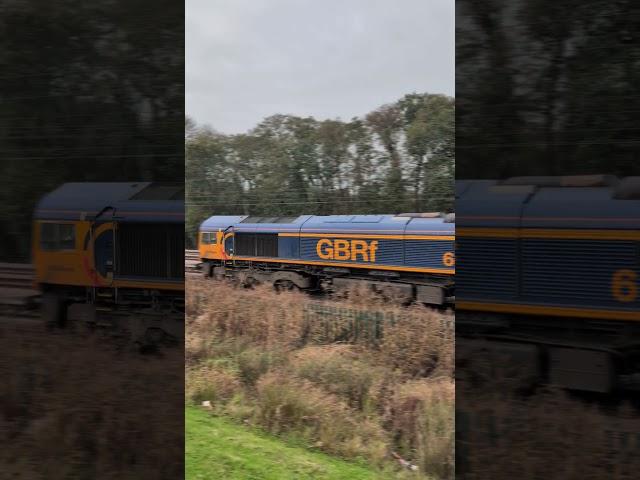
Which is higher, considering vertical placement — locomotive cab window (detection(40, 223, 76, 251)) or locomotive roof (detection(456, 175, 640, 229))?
locomotive roof (detection(456, 175, 640, 229))

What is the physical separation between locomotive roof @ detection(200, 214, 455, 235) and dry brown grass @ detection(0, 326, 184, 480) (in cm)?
796

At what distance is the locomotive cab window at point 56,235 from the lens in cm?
291

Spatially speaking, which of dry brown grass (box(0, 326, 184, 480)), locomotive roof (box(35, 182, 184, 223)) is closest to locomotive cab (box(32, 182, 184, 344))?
locomotive roof (box(35, 182, 184, 223))

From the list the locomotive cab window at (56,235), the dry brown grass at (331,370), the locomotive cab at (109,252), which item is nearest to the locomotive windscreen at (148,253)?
the locomotive cab at (109,252)

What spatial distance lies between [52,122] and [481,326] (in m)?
2.53

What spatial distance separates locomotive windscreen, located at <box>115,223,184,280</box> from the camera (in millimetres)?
2779

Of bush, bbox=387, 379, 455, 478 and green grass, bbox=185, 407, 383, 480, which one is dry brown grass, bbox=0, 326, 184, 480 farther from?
bush, bbox=387, 379, 455, 478

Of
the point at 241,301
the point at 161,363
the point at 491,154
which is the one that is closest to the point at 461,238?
the point at 491,154

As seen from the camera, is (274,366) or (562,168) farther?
(274,366)

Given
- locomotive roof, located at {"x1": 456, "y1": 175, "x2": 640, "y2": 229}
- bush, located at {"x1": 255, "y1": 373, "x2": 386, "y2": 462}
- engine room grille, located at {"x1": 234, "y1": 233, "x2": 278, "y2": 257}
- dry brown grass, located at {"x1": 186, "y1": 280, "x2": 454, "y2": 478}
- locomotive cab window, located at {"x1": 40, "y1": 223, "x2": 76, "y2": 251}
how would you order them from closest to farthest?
locomotive roof, located at {"x1": 456, "y1": 175, "x2": 640, "y2": 229} → locomotive cab window, located at {"x1": 40, "y1": 223, "x2": 76, "y2": 251} → bush, located at {"x1": 255, "y1": 373, "x2": 386, "y2": 462} → dry brown grass, located at {"x1": 186, "y1": 280, "x2": 454, "y2": 478} → engine room grille, located at {"x1": 234, "y1": 233, "x2": 278, "y2": 257}

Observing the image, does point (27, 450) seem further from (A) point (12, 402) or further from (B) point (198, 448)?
(B) point (198, 448)

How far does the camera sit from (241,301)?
1023 centimetres

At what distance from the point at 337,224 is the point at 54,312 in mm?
8441

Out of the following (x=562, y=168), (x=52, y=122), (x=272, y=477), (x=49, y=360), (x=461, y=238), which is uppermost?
(x=52, y=122)
